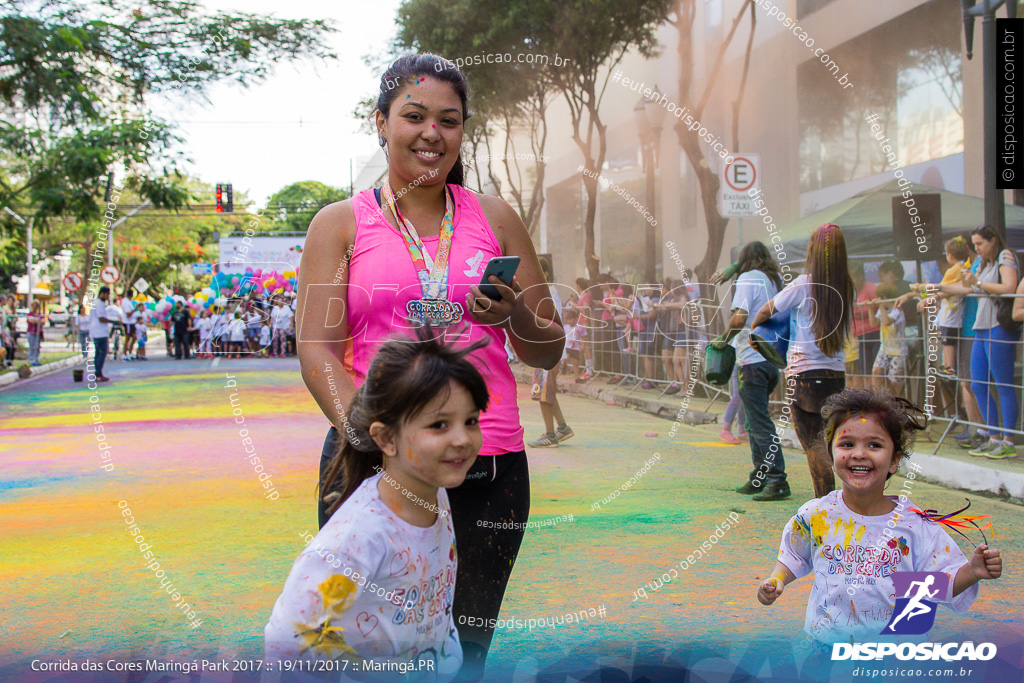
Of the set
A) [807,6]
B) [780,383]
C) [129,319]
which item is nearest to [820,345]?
[780,383]

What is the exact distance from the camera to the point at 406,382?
1.58 metres

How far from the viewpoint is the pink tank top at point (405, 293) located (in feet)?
5.65

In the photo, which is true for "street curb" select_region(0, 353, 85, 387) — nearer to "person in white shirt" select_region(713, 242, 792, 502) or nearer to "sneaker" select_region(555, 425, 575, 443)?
"sneaker" select_region(555, 425, 575, 443)

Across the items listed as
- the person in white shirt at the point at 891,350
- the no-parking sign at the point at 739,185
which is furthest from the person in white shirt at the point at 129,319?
the person in white shirt at the point at 891,350

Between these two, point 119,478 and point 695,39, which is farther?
point 695,39

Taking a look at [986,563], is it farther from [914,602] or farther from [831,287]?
[831,287]

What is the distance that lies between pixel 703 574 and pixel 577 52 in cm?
907

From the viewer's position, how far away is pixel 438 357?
1606 millimetres

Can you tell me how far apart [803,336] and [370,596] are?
147 inches

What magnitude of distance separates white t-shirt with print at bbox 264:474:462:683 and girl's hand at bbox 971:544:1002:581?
1.23 meters

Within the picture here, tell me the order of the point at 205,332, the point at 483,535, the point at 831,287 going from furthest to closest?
the point at 205,332
the point at 831,287
the point at 483,535

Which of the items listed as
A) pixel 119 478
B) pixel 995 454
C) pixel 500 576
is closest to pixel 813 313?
pixel 995 454

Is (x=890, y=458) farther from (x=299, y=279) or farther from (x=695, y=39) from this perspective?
(x=695, y=39)

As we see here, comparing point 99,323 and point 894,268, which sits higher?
point 894,268
